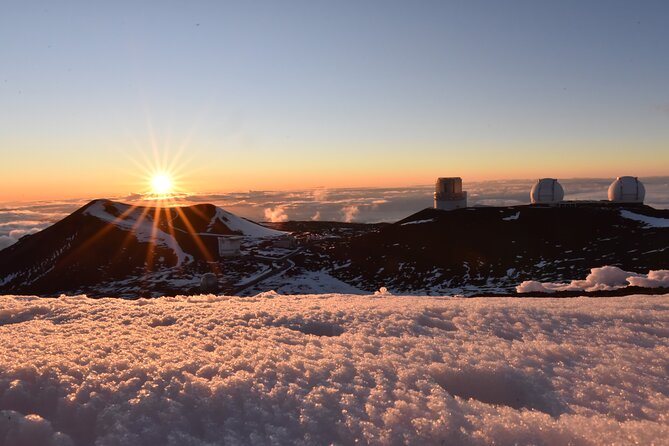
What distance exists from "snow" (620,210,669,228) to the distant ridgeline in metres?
0.24

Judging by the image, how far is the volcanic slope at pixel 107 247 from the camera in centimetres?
7638

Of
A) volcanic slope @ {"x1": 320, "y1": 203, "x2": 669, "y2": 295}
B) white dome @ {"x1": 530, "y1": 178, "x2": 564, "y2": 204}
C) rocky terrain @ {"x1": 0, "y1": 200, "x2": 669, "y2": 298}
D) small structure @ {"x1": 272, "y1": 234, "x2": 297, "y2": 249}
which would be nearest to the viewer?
volcanic slope @ {"x1": 320, "y1": 203, "x2": 669, "y2": 295}

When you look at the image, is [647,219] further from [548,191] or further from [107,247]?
[107,247]

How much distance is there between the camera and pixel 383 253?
66.6 metres

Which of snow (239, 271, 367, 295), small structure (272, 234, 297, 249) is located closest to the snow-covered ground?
snow (239, 271, 367, 295)

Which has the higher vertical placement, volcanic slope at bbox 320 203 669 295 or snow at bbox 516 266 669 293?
snow at bbox 516 266 669 293

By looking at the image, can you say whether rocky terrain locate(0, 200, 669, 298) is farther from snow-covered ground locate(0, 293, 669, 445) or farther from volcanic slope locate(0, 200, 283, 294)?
snow-covered ground locate(0, 293, 669, 445)

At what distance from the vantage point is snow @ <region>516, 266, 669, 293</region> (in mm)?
15641

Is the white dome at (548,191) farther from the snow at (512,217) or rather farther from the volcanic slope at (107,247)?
the volcanic slope at (107,247)

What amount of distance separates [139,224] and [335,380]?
106299 millimetres

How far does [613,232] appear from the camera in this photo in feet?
187

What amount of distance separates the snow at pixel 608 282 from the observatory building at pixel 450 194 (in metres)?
62.8

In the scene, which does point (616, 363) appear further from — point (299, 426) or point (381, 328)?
point (299, 426)

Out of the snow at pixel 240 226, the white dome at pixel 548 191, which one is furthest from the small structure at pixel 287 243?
the white dome at pixel 548 191
